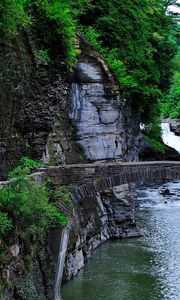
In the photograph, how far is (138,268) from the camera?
2119 cm

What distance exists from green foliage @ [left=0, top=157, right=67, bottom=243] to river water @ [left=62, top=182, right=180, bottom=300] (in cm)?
486

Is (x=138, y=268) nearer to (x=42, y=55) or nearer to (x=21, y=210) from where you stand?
(x=42, y=55)

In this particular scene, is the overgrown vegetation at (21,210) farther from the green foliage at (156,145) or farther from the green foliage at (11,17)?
the green foliage at (156,145)

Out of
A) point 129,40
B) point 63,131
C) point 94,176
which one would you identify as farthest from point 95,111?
point 94,176

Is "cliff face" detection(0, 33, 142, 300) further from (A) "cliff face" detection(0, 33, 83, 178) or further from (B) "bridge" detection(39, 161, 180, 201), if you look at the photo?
(B) "bridge" detection(39, 161, 180, 201)

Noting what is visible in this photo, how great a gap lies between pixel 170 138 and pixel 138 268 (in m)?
23.9

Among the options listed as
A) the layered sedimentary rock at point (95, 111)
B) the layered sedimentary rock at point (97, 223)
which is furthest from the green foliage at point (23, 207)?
the layered sedimentary rock at point (95, 111)

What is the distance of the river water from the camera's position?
59.3 ft

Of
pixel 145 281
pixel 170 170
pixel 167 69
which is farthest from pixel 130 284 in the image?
pixel 167 69

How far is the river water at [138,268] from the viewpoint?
18.1m

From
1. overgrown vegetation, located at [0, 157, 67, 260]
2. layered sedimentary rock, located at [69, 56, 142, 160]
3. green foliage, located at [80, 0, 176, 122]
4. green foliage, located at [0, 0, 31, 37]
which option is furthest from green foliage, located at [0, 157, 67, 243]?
green foliage, located at [80, 0, 176, 122]

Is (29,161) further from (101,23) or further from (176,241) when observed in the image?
(101,23)

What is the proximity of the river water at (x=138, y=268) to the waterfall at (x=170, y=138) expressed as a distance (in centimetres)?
1290

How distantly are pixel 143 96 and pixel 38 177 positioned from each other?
1548 centimetres
